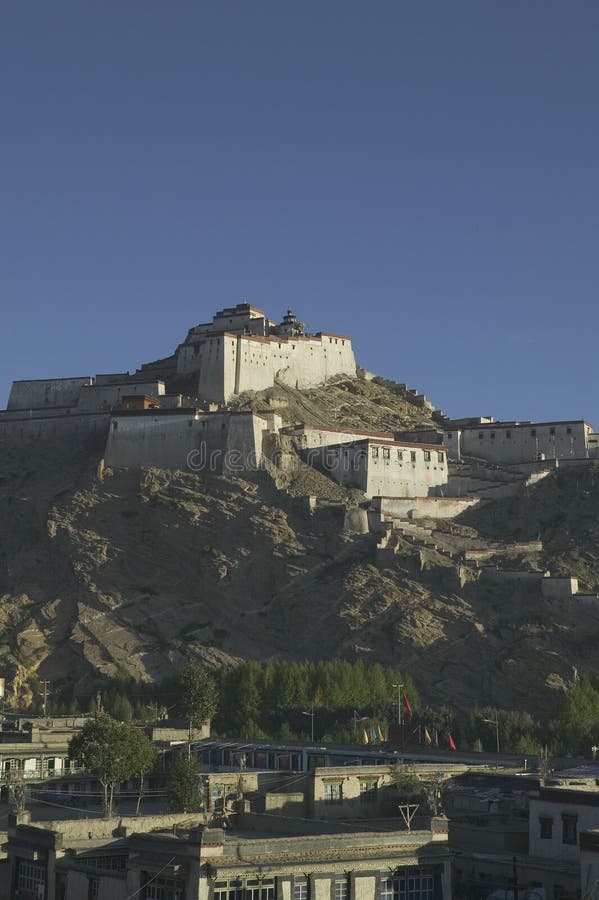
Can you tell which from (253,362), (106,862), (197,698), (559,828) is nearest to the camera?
(106,862)

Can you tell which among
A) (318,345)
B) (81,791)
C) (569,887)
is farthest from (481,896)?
(318,345)

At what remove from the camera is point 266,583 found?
357 ft

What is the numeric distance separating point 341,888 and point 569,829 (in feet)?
23.4

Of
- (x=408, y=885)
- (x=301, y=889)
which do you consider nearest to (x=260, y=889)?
(x=301, y=889)

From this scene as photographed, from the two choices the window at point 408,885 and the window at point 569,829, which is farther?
the window at point 569,829

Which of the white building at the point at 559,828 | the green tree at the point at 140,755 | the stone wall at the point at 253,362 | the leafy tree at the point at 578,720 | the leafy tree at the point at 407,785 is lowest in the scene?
the white building at the point at 559,828

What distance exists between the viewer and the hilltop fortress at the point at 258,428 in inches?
4683

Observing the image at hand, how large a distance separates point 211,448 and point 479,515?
76.2ft

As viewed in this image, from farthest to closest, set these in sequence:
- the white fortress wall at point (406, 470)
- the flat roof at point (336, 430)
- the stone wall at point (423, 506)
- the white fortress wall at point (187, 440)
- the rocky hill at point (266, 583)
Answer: the flat roof at point (336, 430) < the white fortress wall at point (406, 470) < the white fortress wall at point (187, 440) < the stone wall at point (423, 506) < the rocky hill at point (266, 583)

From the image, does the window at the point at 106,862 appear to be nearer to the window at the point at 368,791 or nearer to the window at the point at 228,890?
the window at the point at 228,890

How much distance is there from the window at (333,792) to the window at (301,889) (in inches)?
426

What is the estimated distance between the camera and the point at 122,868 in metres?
36.3

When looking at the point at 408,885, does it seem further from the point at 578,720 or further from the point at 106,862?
the point at 578,720

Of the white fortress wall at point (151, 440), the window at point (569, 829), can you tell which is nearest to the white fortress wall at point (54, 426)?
the white fortress wall at point (151, 440)
